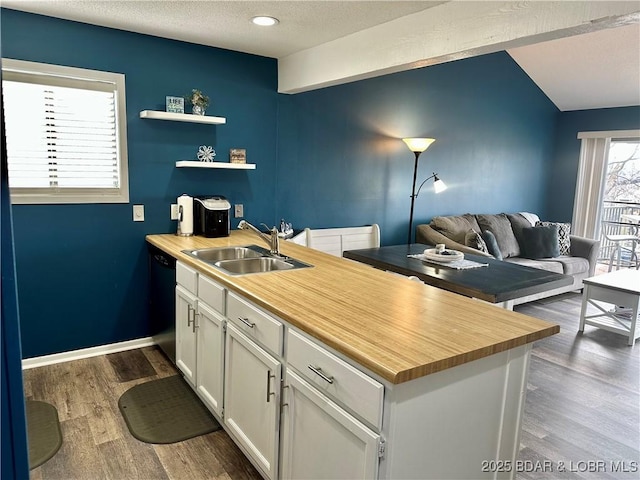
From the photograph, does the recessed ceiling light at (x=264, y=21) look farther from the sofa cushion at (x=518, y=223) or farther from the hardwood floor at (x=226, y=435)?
the sofa cushion at (x=518, y=223)

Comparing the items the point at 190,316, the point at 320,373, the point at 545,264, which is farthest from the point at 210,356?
the point at 545,264

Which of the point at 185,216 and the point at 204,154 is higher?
the point at 204,154

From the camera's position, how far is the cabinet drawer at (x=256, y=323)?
1.79 meters

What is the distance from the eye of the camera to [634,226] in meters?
6.47

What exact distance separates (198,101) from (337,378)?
2.51 meters

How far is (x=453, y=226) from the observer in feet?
16.6

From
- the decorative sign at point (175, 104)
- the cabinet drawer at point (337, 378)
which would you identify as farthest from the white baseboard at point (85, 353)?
the cabinet drawer at point (337, 378)

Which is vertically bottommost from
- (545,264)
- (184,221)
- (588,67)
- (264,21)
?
(545,264)

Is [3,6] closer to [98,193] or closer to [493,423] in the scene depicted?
[98,193]

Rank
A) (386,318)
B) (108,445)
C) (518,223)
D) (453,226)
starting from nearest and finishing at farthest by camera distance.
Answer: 1. (386,318)
2. (108,445)
3. (453,226)
4. (518,223)

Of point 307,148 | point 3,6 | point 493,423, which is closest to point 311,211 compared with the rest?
point 307,148

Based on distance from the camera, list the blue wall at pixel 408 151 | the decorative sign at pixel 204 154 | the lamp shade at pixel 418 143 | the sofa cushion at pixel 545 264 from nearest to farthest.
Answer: the decorative sign at pixel 204 154, the blue wall at pixel 408 151, the lamp shade at pixel 418 143, the sofa cushion at pixel 545 264

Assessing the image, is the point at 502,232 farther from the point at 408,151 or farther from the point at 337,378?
the point at 337,378

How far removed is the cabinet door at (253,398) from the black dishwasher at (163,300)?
90 cm
